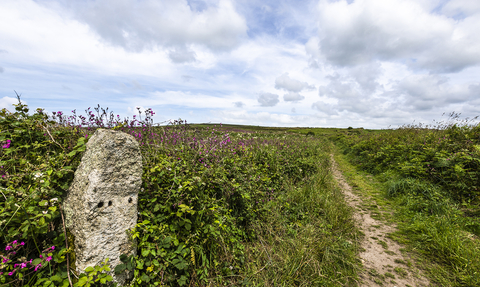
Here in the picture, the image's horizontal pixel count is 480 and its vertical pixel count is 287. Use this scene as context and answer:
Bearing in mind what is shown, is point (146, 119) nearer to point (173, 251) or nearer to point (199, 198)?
point (199, 198)

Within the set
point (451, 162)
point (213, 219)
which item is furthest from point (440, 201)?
point (213, 219)

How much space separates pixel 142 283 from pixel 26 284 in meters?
1.00

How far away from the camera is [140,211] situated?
99.5 inches

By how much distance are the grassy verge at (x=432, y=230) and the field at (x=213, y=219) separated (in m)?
0.02

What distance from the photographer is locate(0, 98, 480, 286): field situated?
1.92 metres

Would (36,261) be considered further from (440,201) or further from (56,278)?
(440,201)

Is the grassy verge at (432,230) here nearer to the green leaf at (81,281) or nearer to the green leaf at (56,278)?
the green leaf at (81,281)

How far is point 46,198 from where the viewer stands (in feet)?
6.63

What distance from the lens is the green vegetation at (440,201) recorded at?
3.09 meters

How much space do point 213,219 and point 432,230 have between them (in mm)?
4485

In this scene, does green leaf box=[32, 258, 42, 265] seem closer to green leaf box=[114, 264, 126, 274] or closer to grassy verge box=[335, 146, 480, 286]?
green leaf box=[114, 264, 126, 274]

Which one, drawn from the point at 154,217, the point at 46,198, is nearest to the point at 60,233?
the point at 46,198

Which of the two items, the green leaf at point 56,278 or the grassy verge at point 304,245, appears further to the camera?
the grassy verge at point 304,245

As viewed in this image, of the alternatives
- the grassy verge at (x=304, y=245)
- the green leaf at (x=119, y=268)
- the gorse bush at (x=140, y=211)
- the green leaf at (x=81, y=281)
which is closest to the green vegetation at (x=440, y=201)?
the grassy verge at (x=304, y=245)
